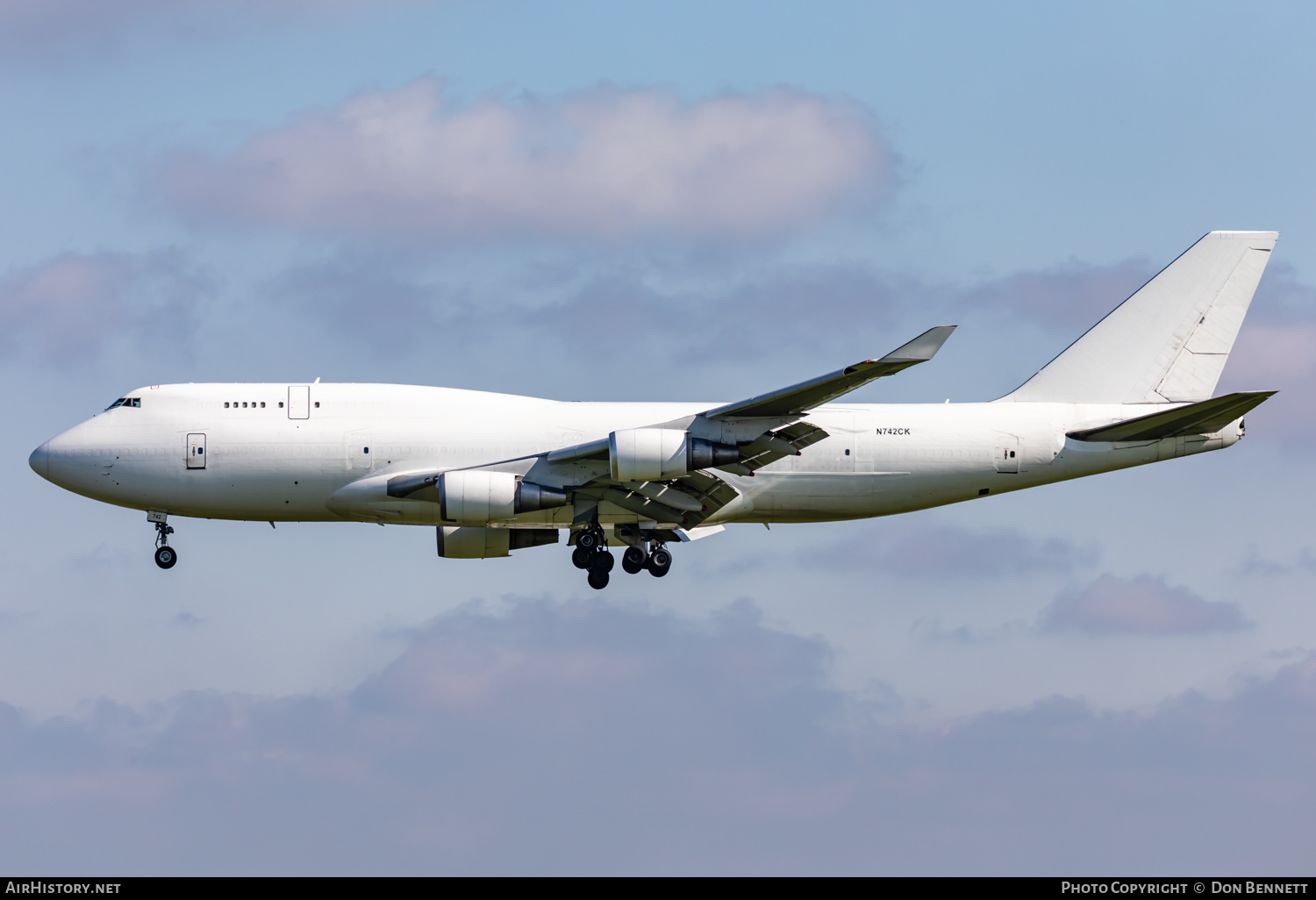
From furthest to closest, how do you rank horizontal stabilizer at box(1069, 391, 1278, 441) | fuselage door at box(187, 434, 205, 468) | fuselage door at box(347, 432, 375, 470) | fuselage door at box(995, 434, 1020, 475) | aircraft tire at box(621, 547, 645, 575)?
aircraft tire at box(621, 547, 645, 575), fuselage door at box(995, 434, 1020, 475), fuselage door at box(187, 434, 205, 468), fuselage door at box(347, 432, 375, 470), horizontal stabilizer at box(1069, 391, 1278, 441)

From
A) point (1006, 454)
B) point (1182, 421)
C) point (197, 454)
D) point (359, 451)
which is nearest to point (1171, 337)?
point (1182, 421)

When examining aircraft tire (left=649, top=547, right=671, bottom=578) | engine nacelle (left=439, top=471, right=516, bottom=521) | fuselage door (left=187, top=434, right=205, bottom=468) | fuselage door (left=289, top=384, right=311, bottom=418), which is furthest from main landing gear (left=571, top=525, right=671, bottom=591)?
fuselage door (left=187, top=434, right=205, bottom=468)

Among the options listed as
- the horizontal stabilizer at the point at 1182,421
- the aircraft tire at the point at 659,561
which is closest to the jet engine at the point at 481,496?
the aircraft tire at the point at 659,561

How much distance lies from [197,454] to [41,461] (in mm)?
5182

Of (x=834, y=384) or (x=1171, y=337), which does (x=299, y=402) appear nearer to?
(x=834, y=384)

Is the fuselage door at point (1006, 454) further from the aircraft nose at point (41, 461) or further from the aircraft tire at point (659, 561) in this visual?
the aircraft nose at point (41, 461)

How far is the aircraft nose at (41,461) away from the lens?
45.0 meters

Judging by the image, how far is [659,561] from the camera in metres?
46.9

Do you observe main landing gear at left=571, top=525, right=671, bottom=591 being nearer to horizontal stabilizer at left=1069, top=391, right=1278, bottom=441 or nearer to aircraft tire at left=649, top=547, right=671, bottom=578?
aircraft tire at left=649, top=547, right=671, bottom=578

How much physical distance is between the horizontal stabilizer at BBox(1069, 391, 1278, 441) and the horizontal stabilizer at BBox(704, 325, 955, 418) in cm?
940

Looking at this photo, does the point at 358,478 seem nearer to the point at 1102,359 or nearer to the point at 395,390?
the point at 395,390

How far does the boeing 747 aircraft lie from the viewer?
43031 millimetres

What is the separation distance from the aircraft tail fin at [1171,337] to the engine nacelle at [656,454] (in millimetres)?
11132

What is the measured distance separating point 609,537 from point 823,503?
689 centimetres
